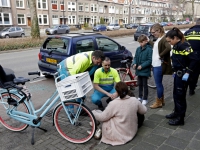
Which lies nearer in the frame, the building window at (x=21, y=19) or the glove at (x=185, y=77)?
the glove at (x=185, y=77)

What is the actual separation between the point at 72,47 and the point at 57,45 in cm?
78

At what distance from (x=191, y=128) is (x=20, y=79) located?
10.1ft

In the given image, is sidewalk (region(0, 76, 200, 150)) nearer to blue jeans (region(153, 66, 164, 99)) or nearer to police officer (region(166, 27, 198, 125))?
police officer (region(166, 27, 198, 125))

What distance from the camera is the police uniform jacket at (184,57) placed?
3.28 meters

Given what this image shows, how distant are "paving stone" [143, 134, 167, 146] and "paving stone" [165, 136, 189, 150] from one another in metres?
0.08

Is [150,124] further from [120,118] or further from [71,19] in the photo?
[71,19]

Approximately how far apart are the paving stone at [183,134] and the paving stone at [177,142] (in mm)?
101

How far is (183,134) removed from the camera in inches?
132

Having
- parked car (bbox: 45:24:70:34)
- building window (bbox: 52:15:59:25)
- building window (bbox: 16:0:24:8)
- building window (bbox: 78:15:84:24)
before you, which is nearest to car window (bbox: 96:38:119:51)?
parked car (bbox: 45:24:70:34)

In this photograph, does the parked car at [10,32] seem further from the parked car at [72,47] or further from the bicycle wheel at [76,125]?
the bicycle wheel at [76,125]

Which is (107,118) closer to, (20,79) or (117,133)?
(117,133)

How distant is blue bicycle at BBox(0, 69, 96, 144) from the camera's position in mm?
3139

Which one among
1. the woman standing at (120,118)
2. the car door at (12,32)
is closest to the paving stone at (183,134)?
the woman standing at (120,118)

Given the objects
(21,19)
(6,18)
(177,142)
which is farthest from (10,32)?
(177,142)
